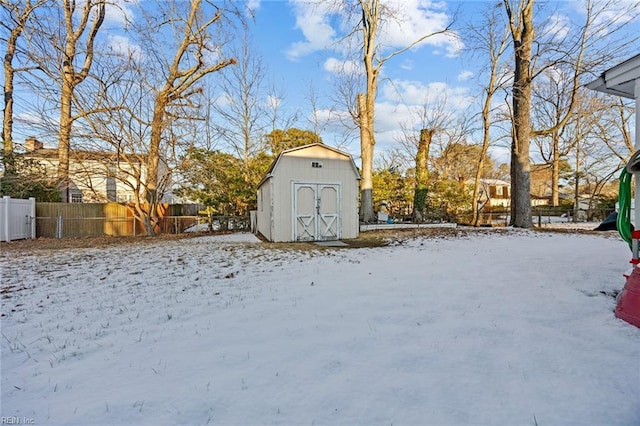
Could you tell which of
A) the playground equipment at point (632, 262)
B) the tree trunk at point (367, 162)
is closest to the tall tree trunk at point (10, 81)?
the tree trunk at point (367, 162)

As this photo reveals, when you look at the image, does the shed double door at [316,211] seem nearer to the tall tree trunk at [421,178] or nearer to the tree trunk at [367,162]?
the tree trunk at [367,162]

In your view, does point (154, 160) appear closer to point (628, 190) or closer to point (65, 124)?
point (65, 124)

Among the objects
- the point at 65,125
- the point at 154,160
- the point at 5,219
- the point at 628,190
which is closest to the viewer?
the point at 628,190

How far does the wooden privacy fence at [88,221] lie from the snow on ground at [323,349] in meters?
8.79

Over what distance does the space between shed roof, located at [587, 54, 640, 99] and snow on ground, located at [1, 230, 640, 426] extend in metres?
2.31

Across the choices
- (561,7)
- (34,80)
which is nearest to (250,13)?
(34,80)

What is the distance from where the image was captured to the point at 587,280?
392 cm

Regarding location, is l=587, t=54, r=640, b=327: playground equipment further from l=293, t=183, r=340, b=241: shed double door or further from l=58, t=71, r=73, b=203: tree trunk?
l=58, t=71, r=73, b=203: tree trunk

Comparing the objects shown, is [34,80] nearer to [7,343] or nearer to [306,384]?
[7,343]

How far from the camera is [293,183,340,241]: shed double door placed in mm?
9406

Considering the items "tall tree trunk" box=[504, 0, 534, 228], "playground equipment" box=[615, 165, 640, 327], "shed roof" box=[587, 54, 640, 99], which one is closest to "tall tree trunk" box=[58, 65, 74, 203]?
"shed roof" box=[587, 54, 640, 99]

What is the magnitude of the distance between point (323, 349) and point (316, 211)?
741cm

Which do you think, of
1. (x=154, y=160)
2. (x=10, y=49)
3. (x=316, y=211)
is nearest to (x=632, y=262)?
(x=316, y=211)

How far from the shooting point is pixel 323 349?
2.29 metres
